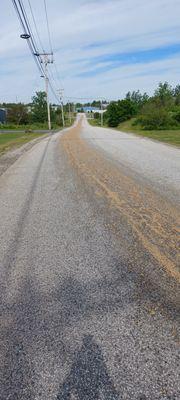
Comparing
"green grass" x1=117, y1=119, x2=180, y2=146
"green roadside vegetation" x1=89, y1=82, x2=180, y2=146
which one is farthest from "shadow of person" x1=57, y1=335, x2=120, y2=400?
"green roadside vegetation" x1=89, y1=82, x2=180, y2=146

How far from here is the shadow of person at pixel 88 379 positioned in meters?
1.76

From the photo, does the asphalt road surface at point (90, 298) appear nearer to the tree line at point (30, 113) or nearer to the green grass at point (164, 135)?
the green grass at point (164, 135)

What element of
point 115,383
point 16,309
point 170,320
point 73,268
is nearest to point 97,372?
point 115,383

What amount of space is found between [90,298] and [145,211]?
2466 millimetres

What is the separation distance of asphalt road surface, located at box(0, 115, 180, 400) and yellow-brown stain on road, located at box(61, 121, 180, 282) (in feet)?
→ 0.06

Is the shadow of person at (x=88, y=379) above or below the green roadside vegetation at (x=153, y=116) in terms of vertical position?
below

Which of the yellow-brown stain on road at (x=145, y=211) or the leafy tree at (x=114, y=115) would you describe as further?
the leafy tree at (x=114, y=115)

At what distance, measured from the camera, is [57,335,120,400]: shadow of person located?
5.76 feet

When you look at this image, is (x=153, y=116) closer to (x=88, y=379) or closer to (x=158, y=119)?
(x=158, y=119)

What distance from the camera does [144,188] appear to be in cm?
638

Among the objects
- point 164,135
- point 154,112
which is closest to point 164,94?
A: point 154,112

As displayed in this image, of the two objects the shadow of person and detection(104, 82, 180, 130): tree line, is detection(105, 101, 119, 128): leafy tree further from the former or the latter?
the shadow of person

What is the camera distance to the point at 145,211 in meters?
4.84

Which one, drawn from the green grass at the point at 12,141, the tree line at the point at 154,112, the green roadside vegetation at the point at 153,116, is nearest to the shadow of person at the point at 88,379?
the green grass at the point at 12,141
